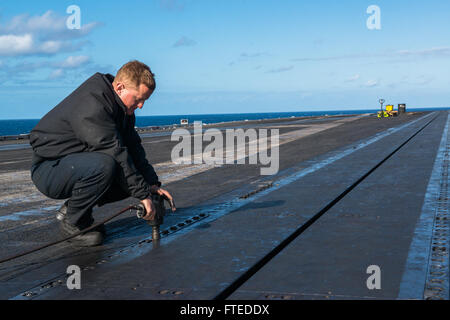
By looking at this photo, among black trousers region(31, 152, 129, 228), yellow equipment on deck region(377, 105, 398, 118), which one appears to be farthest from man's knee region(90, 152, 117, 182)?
yellow equipment on deck region(377, 105, 398, 118)

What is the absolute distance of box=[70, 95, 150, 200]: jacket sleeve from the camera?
11.7ft

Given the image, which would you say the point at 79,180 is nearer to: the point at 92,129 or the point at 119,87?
the point at 92,129

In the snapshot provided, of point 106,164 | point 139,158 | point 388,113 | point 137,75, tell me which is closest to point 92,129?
point 106,164

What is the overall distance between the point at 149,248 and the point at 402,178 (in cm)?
427

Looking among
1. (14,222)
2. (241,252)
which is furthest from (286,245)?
(14,222)

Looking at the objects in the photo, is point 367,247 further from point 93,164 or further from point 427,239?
point 93,164

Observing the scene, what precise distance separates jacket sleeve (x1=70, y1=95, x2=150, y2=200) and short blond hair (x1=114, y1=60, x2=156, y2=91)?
0.25m

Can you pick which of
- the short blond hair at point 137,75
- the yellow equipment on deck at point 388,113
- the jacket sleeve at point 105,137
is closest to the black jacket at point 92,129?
the jacket sleeve at point 105,137

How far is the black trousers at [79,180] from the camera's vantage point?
363 cm

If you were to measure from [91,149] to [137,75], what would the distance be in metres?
0.63

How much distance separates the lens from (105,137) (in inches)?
141

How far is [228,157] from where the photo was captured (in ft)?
38.4
